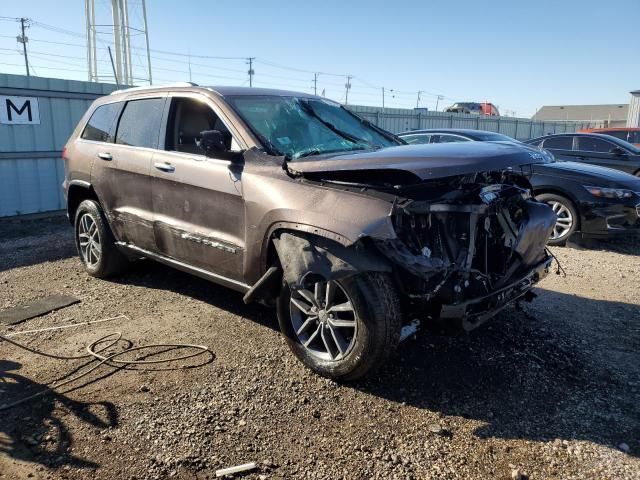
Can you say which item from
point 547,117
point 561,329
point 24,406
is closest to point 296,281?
point 24,406

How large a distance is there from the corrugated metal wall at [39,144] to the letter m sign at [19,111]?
7 centimetres

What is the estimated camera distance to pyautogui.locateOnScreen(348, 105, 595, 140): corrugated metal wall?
739 inches

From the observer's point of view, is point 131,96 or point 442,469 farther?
point 131,96

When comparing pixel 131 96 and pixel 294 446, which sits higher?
pixel 131 96

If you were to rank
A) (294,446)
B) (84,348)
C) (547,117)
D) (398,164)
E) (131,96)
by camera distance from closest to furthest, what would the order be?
(294,446), (398,164), (84,348), (131,96), (547,117)

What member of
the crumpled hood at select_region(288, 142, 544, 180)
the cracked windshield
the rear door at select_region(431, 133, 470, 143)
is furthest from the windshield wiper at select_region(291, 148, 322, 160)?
the rear door at select_region(431, 133, 470, 143)

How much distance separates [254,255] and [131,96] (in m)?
2.42

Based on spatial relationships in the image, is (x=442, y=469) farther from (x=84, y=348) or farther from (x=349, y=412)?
(x=84, y=348)

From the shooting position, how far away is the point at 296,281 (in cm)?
327

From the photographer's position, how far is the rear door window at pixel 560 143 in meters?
10.8

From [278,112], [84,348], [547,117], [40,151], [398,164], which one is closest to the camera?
[398,164]

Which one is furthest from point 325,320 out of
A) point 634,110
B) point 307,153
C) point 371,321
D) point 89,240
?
point 634,110

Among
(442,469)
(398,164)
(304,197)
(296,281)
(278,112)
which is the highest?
(278,112)

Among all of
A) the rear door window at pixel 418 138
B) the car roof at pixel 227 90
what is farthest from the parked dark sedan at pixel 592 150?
the car roof at pixel 227 90
